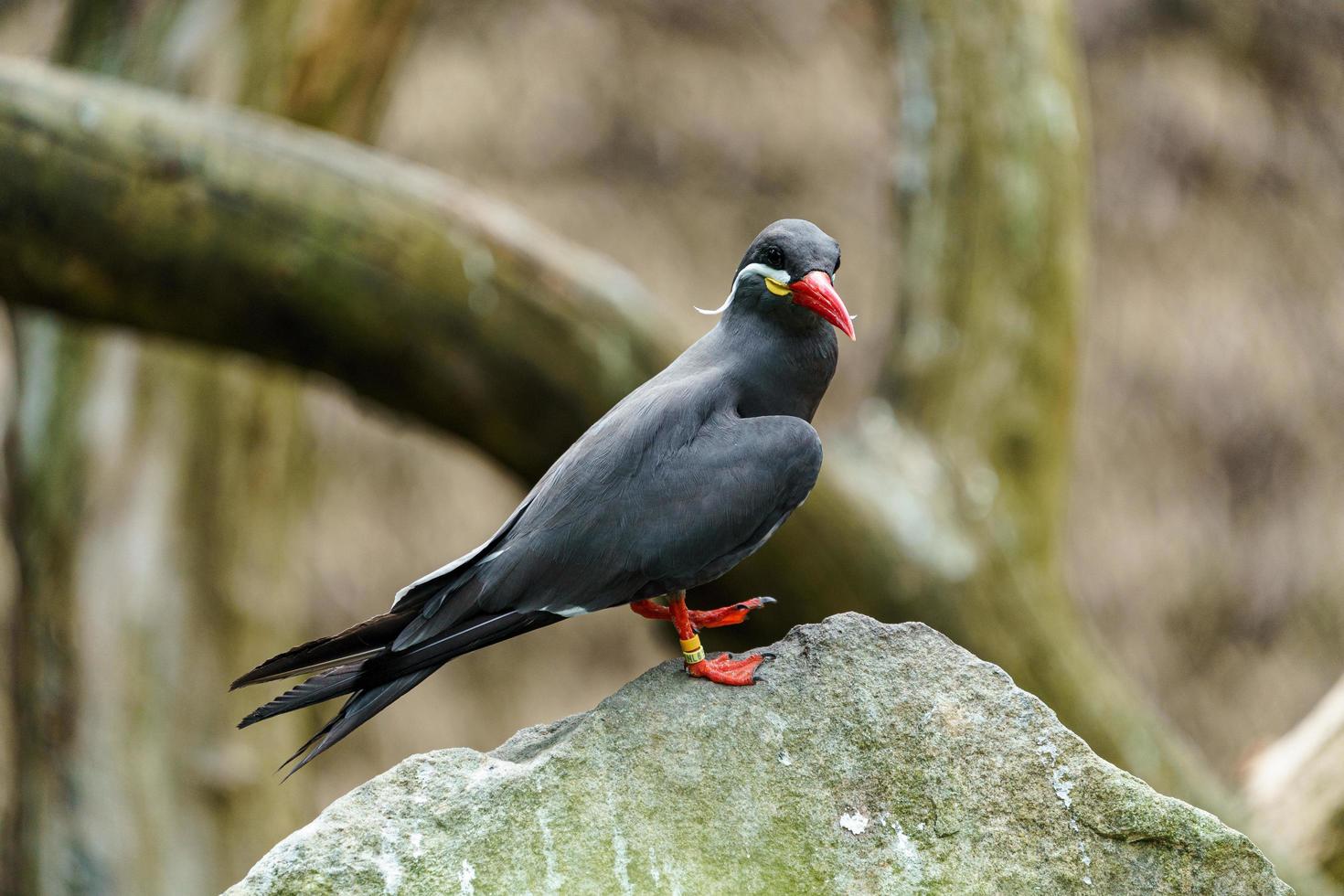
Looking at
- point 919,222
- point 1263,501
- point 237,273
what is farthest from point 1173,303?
point 237,273

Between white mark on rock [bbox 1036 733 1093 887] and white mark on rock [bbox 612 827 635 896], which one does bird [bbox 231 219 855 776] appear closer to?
white mark on rock [bbox 612 827 635 896]

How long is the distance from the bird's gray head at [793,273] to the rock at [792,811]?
601 mm

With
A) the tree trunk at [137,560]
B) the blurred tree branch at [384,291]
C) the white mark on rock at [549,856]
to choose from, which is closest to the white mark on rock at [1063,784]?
the white mark on rock at [549,856]

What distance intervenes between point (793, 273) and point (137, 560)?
2.73m

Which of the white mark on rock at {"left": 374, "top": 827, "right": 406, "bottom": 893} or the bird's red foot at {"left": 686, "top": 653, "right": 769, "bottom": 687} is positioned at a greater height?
the bird's red foot at {"left": 686, "top": 653, "right": 769, "bottom": 687}

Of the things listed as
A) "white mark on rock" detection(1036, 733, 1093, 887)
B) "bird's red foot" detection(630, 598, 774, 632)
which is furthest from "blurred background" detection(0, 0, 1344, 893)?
"white mark on rock" detection(1036, 733, 1093, 887)

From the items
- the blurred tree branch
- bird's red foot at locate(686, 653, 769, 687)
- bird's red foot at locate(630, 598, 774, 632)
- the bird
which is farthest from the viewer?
the blurred tree branch

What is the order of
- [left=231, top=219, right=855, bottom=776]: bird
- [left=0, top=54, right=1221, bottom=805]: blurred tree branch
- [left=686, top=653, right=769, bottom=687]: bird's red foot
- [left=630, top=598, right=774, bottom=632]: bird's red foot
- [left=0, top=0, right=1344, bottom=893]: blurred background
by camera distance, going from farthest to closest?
[left=0, top=0, right=1344, bottom=893]: blurred background < [left=0, top=54, right=1221, bottom=805]: blurred tree branch < [left=630, top=598, right=774, bottom=632]: bird's red foot < [left=686, top=653, right=769, bottom=687]: bird's red foot < [left=231, top=219, right=855, bottom=776]: bird

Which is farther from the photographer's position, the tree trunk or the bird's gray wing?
the tree trunk

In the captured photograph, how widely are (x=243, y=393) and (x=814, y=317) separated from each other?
8.59ft

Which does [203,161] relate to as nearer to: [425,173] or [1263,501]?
[425,173]

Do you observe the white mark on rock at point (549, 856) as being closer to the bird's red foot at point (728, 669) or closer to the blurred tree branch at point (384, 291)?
the bird's red foot at point (728, 669)

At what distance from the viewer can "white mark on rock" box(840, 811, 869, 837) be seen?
7.48ft

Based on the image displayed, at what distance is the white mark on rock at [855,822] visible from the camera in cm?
228
